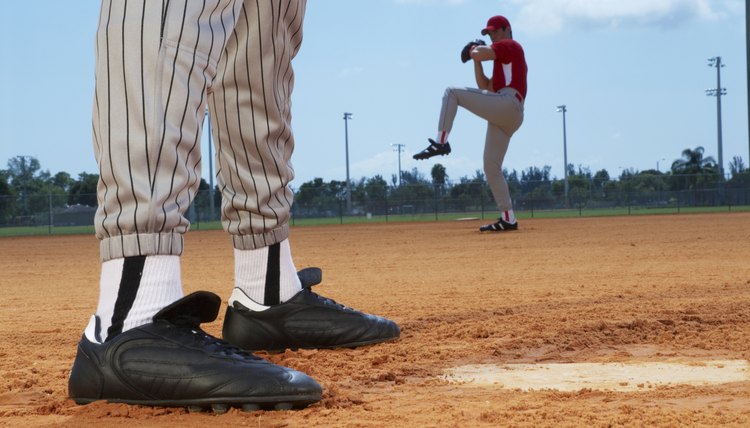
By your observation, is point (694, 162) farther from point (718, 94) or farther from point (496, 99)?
point (496, 99)

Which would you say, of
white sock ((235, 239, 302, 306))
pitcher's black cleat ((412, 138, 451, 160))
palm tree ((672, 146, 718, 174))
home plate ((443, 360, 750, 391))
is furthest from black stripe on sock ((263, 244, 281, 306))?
palm tree ((672, 146, 718, 174))

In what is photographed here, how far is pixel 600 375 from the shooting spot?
188 centimetres

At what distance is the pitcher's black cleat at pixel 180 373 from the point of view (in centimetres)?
153

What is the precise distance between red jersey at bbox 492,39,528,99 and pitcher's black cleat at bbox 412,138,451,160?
1.14m

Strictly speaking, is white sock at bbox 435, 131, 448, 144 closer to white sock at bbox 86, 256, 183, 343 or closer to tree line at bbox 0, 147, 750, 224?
white sock at bbox 86, 256, 183, 343

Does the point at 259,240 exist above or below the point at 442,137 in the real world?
below

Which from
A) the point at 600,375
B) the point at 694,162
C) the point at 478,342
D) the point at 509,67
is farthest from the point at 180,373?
the point at 694,162

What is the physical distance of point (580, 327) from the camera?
8.45ft

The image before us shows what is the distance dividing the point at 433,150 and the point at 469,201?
92.7 feet

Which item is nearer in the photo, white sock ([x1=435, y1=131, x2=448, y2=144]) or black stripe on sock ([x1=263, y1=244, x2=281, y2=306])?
black stripe on sock ([x1=263, y1=244, x2=281, y2=306])

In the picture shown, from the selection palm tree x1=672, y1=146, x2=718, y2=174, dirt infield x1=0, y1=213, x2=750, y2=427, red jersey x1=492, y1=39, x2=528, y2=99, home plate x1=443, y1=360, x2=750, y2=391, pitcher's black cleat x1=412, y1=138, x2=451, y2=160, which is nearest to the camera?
dirt infield x1=0, y1=213, x2=750, y2=427

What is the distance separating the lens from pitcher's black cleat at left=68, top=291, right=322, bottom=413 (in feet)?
5.01

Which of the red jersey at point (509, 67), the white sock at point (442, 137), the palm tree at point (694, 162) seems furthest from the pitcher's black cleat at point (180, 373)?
the palm tree at point (694, 162)

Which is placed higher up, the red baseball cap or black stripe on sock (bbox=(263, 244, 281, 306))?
the red baseball cap
